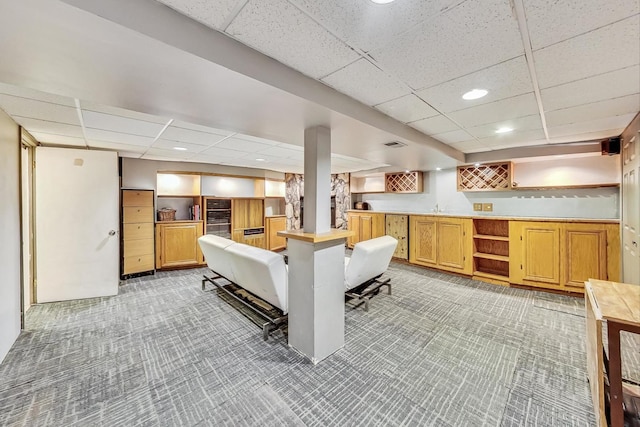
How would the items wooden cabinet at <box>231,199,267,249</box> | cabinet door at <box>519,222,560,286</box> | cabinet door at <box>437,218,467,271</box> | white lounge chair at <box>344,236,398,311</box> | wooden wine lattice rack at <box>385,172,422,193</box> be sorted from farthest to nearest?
wooden cabinet at <box>231,199,267,249</box> → wooden wine lattice rack at <box>385,172,422,193</box> → cabinet door at <box>437,218,467,271</box> → cabinet door at <box>519,222,560,286</box> → white lounge chair at <box>344,236,398,311</box>

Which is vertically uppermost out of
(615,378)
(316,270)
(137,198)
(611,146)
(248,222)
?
(611,146)

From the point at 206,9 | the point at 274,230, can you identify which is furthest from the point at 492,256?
the point at 206,9

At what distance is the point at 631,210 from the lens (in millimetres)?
2721

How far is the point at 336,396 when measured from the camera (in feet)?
5.89

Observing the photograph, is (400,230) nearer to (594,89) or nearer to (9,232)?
(594,89)

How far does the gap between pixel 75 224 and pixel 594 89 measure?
583 cm

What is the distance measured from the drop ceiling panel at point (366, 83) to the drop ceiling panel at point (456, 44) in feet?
0.30

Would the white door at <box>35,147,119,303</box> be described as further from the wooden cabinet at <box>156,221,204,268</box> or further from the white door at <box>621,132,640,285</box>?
the white door at <box>621,132,640,285</box>

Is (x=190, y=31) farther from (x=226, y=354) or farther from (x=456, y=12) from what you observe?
(x=226, y=354)

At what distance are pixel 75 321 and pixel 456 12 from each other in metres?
4.40

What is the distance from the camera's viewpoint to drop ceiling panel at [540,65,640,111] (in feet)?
5.63

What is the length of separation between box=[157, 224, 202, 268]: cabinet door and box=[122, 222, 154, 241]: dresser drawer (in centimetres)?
23

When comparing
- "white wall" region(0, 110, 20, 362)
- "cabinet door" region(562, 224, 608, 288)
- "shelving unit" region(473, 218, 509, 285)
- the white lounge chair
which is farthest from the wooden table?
"white wall" region(0, 110, 20, 362)

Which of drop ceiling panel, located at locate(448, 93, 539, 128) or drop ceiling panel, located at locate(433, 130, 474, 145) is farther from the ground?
drop ceiling panel, located at locate(433, 130, 474, 145)
